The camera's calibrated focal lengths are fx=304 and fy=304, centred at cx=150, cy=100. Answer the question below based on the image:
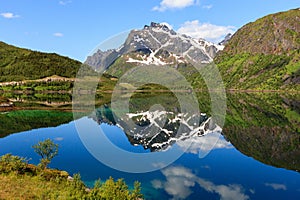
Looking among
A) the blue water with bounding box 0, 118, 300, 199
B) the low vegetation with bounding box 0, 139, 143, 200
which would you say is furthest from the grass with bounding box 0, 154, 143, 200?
the blue water with bounding box 0, 118, 300, 199

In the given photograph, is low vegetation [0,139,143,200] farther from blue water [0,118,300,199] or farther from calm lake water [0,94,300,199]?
blue water [0,118,300,199]

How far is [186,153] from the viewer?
5547 cm

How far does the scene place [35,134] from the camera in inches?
2992

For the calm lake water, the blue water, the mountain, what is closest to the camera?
the mountain

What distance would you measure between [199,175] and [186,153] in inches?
501

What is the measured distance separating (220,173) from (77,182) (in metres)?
24.0

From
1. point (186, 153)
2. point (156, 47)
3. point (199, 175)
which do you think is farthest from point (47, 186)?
point (186, 153)

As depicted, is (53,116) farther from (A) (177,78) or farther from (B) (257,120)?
(A) (177,78)

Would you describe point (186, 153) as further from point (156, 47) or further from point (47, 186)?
point (156, 47)

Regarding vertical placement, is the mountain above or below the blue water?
above

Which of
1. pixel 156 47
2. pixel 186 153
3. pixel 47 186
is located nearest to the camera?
pixel 156 47

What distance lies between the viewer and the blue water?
35969 mm

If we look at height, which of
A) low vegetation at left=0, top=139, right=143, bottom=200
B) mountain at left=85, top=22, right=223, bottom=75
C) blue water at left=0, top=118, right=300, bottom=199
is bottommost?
blue water at left=0, top=118, right=300, bottom=199

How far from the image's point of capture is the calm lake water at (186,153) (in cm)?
1997
